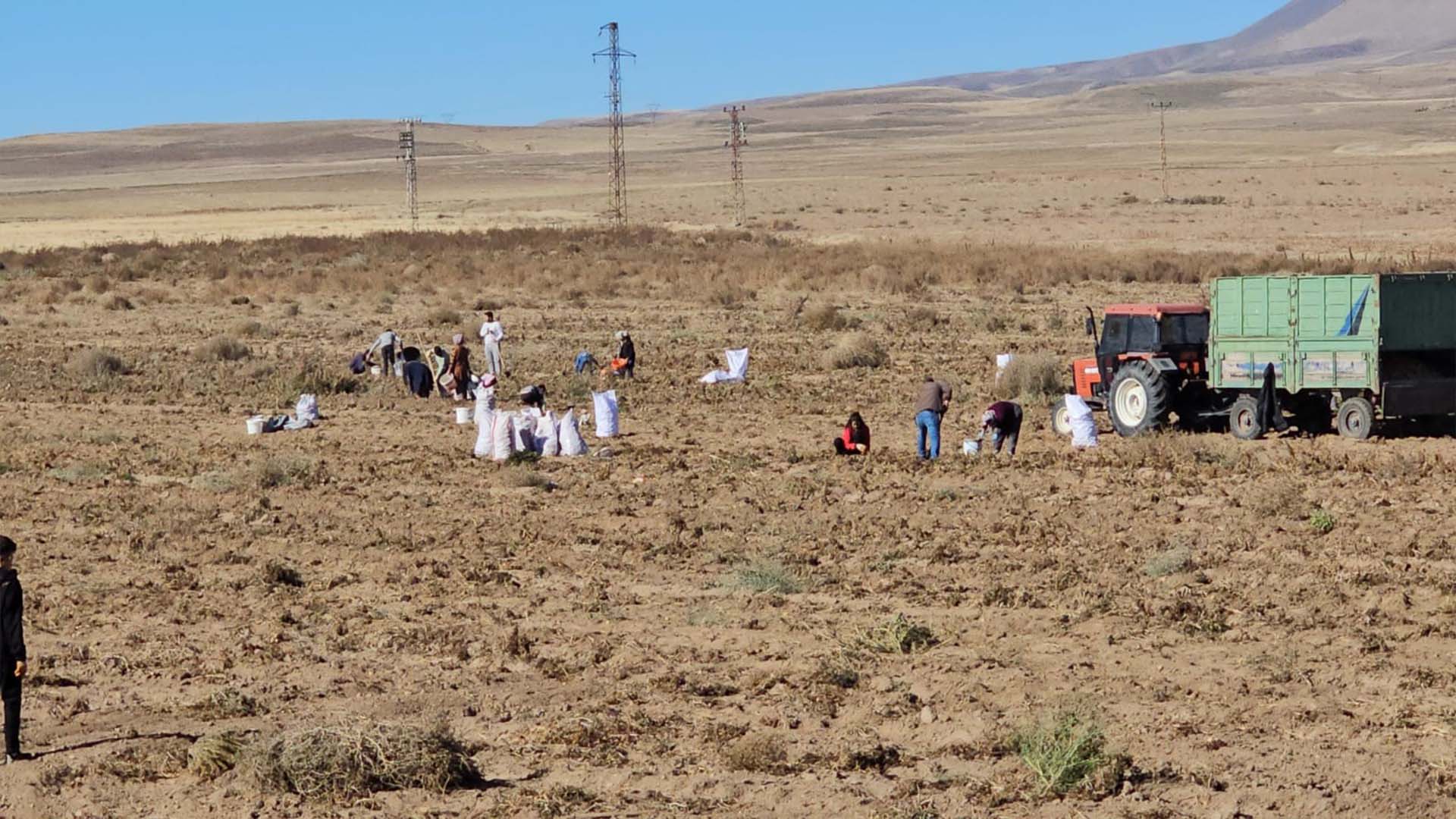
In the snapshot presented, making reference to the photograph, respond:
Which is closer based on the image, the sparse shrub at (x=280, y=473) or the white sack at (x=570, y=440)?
the sparse shrub at (x=280, y=473)

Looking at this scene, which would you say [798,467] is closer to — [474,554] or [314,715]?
[474,554]

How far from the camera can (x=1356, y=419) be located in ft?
65.1

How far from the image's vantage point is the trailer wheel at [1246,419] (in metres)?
20.2

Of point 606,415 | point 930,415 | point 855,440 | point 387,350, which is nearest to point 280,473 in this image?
point 606,415

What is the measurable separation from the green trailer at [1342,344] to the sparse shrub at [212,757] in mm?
13404

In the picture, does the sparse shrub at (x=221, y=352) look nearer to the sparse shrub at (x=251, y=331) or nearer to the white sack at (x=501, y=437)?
the sparse shrub at (x=251, y=331)

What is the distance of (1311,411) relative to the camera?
68.2ft

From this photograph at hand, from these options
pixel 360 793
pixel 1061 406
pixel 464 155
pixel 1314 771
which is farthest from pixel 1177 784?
pixel 464 155

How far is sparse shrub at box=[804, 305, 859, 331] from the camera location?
35250mm

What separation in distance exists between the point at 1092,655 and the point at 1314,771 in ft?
8.02

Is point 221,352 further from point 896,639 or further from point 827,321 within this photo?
point 896,639

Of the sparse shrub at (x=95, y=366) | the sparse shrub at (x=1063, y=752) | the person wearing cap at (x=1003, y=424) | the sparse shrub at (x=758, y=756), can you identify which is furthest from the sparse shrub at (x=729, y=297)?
the sparse shrub at (x=1063, y=752)

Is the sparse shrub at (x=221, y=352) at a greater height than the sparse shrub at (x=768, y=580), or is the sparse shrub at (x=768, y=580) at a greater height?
the sparse shrub at (x=221, y=352)

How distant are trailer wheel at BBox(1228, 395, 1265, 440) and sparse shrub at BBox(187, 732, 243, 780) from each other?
13.4m
